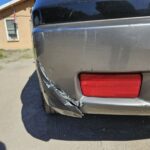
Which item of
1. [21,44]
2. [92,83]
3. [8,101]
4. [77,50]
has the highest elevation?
[77,50]

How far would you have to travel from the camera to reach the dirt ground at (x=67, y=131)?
101 inches

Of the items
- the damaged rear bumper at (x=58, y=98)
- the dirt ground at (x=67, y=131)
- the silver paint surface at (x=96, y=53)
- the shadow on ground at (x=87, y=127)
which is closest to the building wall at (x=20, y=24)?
the dirt ground at (x=67, y=131)

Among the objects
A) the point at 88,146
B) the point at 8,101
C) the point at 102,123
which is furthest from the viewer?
the point at 8,101

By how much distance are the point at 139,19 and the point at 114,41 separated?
0.73 ft

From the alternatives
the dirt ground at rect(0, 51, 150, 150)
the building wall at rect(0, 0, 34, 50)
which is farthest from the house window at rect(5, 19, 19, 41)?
the dirt ground at rect(0, 51, 150, 150)

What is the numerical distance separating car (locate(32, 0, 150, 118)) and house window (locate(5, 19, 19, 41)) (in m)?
15.7

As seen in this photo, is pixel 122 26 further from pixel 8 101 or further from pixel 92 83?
pixel 8 101

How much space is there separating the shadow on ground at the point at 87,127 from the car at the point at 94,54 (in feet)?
2.47

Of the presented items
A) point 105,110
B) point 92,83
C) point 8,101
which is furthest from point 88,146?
point 8,101

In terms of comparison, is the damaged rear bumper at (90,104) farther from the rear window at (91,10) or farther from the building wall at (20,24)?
the building wall at (20,24)

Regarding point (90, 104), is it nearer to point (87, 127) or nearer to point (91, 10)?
point (91, 10)

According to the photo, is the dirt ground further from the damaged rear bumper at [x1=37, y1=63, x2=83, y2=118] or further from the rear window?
the rear window

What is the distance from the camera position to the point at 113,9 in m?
1.80

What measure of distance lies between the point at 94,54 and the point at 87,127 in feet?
4.25
